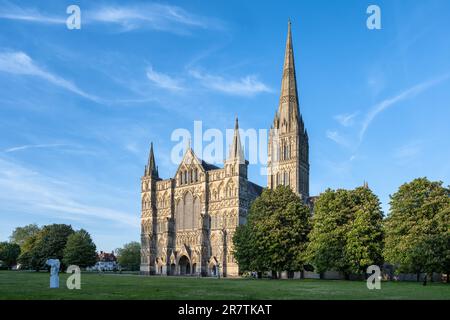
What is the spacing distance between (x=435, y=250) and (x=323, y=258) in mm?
12872

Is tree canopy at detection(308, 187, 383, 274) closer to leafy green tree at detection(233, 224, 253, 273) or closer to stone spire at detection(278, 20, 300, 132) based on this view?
leafy green tree at detection(233, 224, 253, 273)

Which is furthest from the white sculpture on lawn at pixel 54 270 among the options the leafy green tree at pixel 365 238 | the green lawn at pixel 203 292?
the leafy green tree at pixel 365 238

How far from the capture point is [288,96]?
117688 millimetres

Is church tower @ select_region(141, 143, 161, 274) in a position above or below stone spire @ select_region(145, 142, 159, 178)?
below

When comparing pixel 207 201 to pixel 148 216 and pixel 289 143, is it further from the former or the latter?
pixel 289 143

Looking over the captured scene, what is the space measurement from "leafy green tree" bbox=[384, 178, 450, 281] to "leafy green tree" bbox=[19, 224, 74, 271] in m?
71.1

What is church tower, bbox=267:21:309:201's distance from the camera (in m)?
112

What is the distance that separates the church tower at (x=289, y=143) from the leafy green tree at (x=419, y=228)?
2153 inches

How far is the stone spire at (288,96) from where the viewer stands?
11588 centimetres

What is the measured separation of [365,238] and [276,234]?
12.6 meters

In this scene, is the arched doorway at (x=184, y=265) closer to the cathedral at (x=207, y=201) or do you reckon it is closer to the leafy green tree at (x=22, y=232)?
the cathedral at (x=207, y=201)

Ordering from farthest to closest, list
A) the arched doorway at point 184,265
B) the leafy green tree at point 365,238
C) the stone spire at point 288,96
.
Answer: the stone spire at point 288,96 → the arched doorway at point 184,265 → the leafy green tree at point 365,238

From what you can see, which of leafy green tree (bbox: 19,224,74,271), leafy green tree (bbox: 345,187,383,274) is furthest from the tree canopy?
leafy green tree (bbox: 19,224,74,271)
